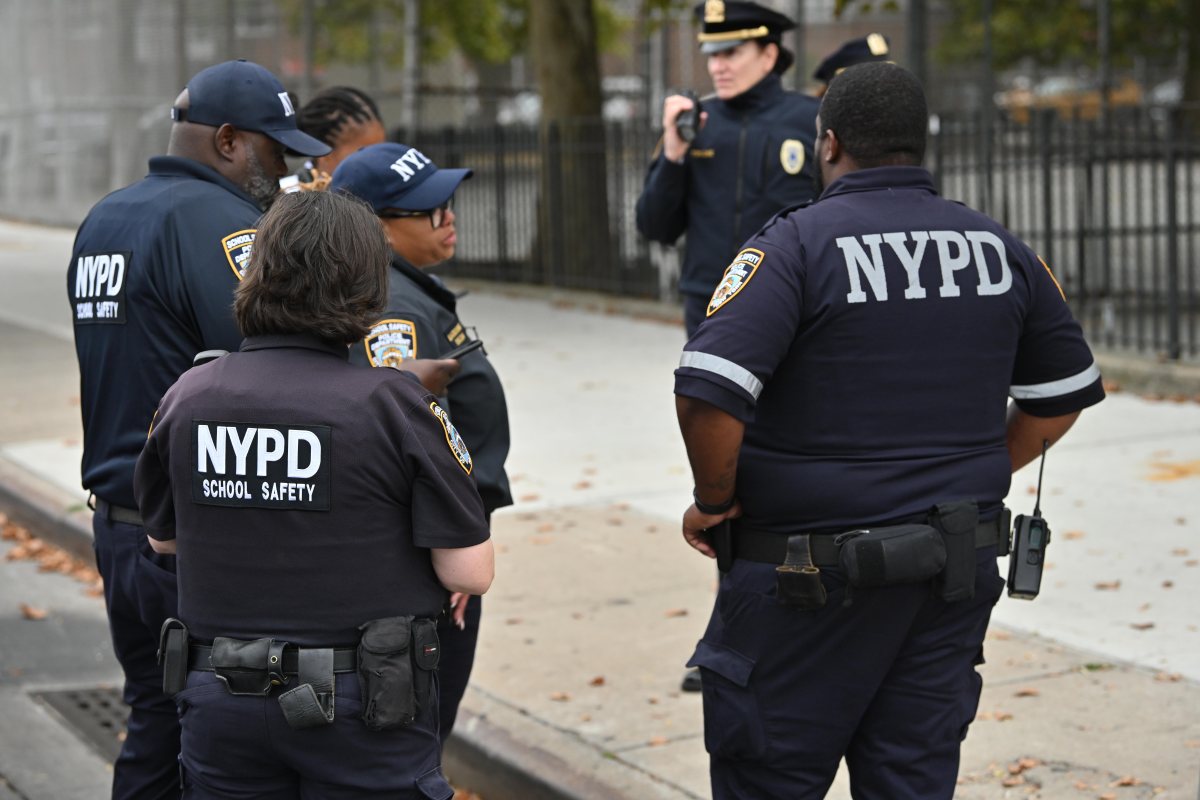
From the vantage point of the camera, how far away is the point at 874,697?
10.6 ft

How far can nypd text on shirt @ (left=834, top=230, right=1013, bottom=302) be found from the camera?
3.07 m

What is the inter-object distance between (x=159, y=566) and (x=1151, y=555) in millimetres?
4296

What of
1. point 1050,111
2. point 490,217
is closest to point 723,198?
point 1050,111

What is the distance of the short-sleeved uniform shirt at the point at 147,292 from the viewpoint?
3654mm

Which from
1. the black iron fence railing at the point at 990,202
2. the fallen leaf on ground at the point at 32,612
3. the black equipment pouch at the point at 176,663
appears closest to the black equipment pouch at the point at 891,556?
the black equipment pouch at the point at 176,663

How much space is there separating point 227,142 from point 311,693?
60.1 inches

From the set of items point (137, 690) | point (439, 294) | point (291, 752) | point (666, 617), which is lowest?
point (666, 617)

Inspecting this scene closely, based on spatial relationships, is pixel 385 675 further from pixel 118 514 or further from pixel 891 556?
pixel 118 514

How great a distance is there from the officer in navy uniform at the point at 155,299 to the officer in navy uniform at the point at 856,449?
121cm

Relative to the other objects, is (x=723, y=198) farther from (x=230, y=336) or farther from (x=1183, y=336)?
(x=1183, y=336)

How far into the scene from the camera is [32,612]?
6988 millimetres

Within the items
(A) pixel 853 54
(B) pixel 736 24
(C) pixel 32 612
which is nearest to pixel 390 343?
(B) pixel 736 24

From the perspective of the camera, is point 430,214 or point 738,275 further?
point 430,214

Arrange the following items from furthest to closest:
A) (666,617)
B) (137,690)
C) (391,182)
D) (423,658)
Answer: (666,617)
(137,690)
(391,182)
(423,658)
